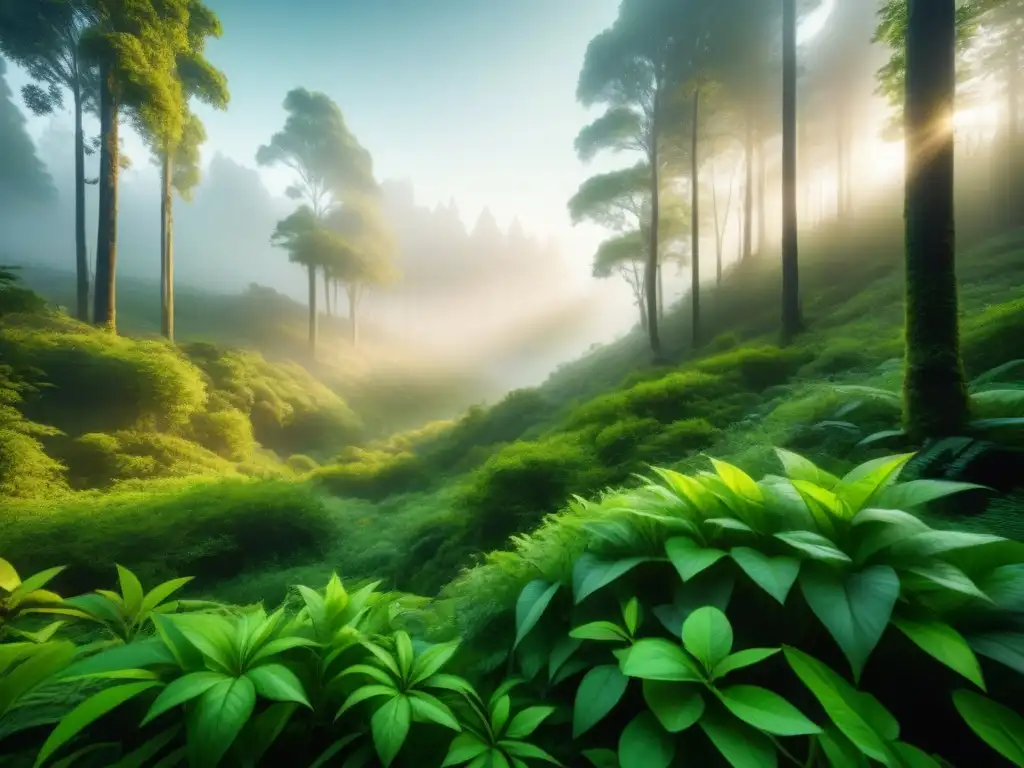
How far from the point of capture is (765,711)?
91cm

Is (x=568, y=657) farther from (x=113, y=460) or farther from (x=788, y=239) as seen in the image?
(x=788, y=239)

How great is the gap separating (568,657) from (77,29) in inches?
786

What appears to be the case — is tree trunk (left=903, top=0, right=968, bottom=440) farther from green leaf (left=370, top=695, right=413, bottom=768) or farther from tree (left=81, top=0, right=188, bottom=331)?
tree (left=81, top=0, right=188, bottom=331)

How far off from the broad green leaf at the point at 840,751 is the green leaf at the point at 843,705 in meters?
0.02

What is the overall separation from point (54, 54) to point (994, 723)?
69.7 ft

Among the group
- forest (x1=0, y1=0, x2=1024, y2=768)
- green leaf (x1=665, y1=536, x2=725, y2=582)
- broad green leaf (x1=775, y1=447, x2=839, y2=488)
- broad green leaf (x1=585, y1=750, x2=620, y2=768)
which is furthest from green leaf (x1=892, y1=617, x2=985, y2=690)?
broad green leaf (x1=585, y1=750, x2=620, y2=768)

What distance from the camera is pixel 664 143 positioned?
14898 mm

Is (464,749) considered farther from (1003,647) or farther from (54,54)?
(54,54)

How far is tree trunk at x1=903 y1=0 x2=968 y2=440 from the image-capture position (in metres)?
2.72

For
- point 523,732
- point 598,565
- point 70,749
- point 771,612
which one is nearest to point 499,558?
point 598,565

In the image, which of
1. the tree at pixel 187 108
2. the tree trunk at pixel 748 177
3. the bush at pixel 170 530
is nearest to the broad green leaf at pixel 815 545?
the bush at pixel 170 530

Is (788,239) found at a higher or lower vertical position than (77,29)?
lower

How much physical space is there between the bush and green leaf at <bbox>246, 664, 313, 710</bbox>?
4.06 m

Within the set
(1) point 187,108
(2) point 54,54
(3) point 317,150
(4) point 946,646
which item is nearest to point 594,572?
(4) point 946,646
